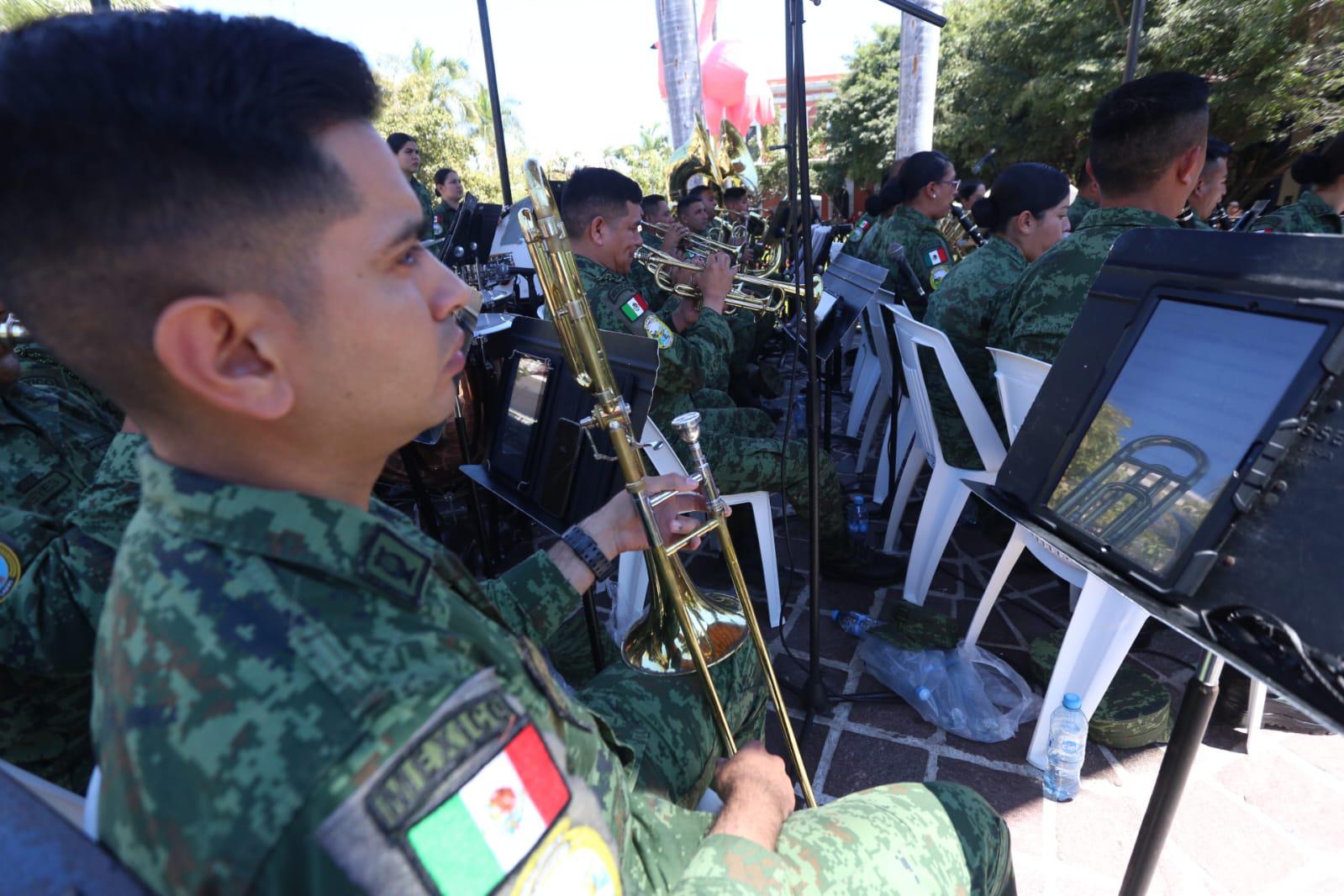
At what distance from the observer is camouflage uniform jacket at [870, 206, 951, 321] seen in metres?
4.73

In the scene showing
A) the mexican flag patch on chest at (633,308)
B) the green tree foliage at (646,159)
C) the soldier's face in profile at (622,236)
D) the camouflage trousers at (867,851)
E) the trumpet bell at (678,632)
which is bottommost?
the green tree foliage at (646,159)

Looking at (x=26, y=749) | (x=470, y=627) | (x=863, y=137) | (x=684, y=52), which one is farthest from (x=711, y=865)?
(x=863, y=137)

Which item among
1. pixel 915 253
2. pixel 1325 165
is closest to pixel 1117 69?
pixel 1325 165

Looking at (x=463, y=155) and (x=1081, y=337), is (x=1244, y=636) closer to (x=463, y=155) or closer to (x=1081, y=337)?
(x=1081, y=337)

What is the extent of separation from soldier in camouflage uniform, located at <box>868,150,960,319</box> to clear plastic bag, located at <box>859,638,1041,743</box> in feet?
9.39

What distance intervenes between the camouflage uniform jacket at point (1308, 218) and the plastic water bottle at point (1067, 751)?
140 inches

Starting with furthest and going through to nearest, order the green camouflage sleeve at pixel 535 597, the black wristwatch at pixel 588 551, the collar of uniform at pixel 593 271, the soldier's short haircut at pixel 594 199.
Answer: the soldier's short haircut at pixel 594 199 → the collar of uniform at pixel 593 271 → the black wristwatch at pixel 588 551 → the green camouflage sleeve at pixel 535 597

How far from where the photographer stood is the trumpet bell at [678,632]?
1659mm

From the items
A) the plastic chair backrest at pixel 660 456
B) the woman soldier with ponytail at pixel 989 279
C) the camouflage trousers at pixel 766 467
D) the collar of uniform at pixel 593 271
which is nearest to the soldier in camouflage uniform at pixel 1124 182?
the woman soldier with ponytail at pixel 989 279

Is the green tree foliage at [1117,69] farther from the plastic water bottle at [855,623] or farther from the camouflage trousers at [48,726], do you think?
the camouflage trousers at [48,726]

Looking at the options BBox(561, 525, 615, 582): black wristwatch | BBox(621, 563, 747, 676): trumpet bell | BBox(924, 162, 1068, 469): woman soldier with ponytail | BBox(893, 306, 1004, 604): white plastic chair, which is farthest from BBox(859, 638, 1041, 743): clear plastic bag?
BBox(561, 525, 615, 582): black wristwatch

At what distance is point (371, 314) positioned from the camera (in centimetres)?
74

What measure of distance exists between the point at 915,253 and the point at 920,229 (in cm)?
21

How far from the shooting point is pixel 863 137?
2239cm
